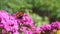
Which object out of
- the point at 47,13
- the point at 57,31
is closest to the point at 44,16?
the point at 47,13

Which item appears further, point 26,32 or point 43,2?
point 43,2

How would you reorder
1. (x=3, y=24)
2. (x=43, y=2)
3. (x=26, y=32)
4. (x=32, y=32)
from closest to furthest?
(x=3, y=24), (x=26, y=32), (x=32, y=32), (x=43, y=2)

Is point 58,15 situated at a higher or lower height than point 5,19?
lower

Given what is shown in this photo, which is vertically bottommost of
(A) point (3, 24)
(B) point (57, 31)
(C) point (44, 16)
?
(C) point (44, 16)

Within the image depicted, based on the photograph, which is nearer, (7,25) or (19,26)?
(7,25)

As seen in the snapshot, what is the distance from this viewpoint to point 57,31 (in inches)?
117

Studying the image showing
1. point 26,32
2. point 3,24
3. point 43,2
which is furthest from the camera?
point 43,2

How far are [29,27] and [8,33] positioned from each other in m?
0.46

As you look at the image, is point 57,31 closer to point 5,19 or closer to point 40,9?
point 5,19

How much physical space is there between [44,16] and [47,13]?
0.58 ft

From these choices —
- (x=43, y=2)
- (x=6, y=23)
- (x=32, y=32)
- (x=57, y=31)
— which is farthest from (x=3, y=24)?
(x=43, y=2)

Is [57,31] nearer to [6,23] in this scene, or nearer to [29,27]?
[29,27]

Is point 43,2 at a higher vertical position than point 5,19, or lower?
lower

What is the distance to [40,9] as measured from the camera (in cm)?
759
